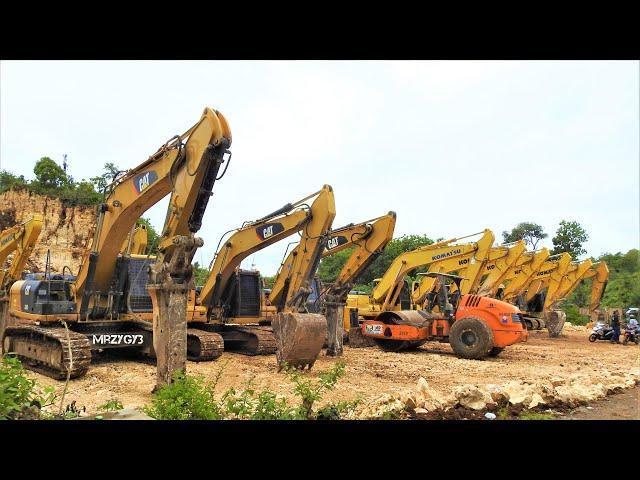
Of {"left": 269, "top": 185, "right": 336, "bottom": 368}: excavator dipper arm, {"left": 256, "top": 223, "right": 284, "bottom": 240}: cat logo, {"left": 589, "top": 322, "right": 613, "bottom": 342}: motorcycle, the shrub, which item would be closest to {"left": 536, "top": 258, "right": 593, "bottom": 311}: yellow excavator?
{"left": 589, "top": 322, "right": 613, "bottom": 342}: motorcycle

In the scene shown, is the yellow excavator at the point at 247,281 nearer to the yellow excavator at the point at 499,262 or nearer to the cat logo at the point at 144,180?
the cat logo at the point at 144,180

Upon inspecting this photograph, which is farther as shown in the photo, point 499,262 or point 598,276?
point 598,276

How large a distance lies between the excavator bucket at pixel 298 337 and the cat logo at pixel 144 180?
3327 millimetres

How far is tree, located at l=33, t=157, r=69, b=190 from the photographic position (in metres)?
37.5

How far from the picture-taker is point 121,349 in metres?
11.9

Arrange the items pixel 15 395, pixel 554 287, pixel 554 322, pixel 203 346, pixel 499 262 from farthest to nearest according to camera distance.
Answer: pixel 554 287
pixel 554 322
pixel 499 262
pixel 203 346
pixel 15 395

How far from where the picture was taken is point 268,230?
12875 millimetres

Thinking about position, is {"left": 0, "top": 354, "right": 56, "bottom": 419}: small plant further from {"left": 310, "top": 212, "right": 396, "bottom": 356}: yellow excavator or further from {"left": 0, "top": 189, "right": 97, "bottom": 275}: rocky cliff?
{"left": 0, "top": 189, "right": 97, "bottom": 275}: rocky cliff

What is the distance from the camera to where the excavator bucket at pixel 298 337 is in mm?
9992

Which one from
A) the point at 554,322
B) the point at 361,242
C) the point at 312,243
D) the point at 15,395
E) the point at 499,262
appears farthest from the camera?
the point at 554,322

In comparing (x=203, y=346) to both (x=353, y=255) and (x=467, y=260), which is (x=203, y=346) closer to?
(x=353, y=255)

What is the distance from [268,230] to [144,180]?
359 cm

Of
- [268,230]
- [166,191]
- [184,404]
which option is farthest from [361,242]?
[184,404]
